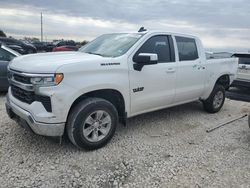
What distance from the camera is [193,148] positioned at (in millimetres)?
4207

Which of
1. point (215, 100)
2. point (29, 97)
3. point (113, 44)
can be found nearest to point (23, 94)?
point (29, 97)

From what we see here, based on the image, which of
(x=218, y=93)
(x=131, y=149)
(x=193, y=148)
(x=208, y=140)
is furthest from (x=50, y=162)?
(x=218, y=93)

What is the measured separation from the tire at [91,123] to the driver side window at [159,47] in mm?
1286

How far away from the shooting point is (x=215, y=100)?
247 inches

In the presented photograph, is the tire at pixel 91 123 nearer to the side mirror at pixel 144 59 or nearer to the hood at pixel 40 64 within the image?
the hood at pixel 40 64

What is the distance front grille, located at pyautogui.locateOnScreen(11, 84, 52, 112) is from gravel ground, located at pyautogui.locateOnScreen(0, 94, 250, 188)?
2.57 feet

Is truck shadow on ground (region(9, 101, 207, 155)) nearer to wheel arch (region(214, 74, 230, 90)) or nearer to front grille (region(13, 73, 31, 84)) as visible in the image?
→ wheel arch (region(214, 74, 230, 90))

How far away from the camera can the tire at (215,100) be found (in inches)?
241

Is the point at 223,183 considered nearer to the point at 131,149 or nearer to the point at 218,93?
the point at 131,149

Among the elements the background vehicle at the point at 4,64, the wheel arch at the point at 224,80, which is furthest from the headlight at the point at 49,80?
the wheel arch at the point at 224,80

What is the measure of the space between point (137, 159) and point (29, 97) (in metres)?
1.80

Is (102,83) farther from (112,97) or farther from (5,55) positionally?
(5,55)

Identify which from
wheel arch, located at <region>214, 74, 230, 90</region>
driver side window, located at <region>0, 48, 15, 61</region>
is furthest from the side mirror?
driver side window, located at <region>0, 48, 15, 61</region>

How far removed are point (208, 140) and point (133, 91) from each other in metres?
1.65
